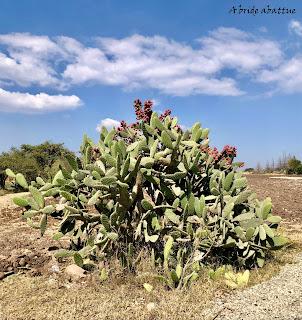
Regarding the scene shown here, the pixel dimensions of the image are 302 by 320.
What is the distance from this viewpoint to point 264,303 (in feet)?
16.8

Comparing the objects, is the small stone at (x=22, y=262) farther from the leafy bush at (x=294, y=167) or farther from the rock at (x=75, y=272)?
the leafy bush at (x=294, y=167)

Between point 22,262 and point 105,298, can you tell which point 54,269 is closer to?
point 22,262

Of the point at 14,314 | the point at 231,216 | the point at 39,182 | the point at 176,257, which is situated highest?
the point at 39,182

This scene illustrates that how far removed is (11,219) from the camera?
1188 centimetres

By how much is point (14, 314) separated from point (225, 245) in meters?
2.69

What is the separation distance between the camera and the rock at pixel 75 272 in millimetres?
6367

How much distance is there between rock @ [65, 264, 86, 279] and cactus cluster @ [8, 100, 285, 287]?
20cm

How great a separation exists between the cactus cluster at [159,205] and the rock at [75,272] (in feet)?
0.64

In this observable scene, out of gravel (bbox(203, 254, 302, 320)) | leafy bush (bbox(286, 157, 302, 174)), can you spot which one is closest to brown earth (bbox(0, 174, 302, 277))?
gravel (bbox(203, 254, 302, 320))

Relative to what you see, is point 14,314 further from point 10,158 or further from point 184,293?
point 10,158

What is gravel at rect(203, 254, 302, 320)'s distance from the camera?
190 inches

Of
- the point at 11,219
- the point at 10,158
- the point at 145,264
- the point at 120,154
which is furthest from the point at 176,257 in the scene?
the point at 10,158

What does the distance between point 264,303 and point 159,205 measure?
74.5 inches

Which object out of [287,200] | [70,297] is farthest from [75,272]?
[287,200]
